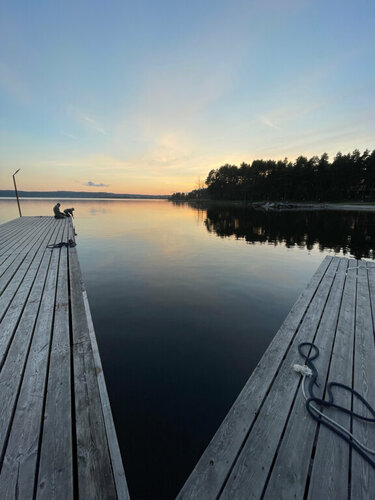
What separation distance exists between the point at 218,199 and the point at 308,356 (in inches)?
4103

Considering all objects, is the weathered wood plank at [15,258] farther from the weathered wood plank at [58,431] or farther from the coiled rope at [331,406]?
the coiled rope at [331,406]

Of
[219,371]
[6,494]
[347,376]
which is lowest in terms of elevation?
[219,371]

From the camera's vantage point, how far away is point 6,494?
4.95ft

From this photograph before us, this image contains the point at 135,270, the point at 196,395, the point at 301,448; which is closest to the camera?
the point at 301,448

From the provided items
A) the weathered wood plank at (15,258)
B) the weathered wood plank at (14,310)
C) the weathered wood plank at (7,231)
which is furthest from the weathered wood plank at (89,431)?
the weathered wood plank at (7,231)

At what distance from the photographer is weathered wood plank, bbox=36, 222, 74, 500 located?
5.12 feet

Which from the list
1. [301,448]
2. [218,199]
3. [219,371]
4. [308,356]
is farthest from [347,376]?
[218,199]

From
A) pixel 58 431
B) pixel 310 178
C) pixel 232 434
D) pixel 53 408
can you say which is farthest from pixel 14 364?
pixel 310 178

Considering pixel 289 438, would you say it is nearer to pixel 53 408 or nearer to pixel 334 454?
pixel 334 454

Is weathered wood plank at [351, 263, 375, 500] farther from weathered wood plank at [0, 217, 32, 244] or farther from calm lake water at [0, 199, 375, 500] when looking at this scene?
weathered wood plank at [0, 217, 32, 244]

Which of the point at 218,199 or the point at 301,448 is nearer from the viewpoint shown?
the point at 301,448

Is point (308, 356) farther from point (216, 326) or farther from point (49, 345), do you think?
point (49, 345)

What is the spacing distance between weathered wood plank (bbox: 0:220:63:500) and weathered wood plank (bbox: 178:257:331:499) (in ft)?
3.85

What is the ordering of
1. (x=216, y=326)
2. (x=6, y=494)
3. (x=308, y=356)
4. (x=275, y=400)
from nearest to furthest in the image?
(x=6, y=494)
(x=275, y=400)
(x=308, y=356)
(x=216, y=326)
